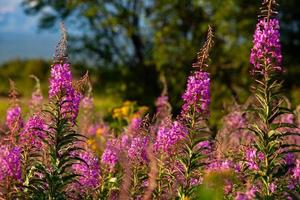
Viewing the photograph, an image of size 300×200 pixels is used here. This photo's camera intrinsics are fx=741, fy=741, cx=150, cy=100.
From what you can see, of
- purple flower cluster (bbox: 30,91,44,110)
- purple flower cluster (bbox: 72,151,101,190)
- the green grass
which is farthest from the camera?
the green grass

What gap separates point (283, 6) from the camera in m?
24.6

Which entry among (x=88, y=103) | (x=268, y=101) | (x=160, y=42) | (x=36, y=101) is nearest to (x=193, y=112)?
(x=268, y=101)

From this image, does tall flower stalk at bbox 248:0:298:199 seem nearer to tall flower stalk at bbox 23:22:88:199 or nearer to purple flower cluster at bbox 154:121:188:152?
purple flower cluster at bbox 154:121:188:152

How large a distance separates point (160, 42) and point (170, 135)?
57.4 feet

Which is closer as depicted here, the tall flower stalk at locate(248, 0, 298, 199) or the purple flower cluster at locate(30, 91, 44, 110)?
the tall flower stalk at locate(248, 0, 298, 199)

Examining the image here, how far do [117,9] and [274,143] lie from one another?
19222 mm

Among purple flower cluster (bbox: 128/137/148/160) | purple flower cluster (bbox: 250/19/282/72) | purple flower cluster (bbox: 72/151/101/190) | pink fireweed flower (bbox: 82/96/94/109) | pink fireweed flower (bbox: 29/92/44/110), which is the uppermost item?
pink fireweed flower (bbox: 82/96/94/109)

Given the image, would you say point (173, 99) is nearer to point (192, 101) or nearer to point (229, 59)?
point (229, 59)

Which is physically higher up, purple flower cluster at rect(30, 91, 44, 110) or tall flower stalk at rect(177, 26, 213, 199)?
purple flower cluster at rect(30, 91, 44, 110)

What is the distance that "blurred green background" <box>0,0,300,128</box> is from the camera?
23.0m

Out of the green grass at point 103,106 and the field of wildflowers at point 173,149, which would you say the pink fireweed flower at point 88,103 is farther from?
the field of wildflowers at point 173,149

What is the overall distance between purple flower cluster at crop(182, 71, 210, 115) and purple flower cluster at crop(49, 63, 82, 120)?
0.92 metres

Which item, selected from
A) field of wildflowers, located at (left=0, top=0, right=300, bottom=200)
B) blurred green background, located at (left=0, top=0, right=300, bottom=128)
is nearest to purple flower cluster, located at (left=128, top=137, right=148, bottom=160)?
field of wildflowers, located at (left=0, top=0, right=300, bottom=200)

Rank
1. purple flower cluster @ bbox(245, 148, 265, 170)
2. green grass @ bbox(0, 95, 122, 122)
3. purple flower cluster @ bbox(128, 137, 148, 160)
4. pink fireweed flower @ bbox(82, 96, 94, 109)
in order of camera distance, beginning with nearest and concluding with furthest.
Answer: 1. purple flower cluster @ bbox(245, 148, 265, 170)
2. purple flower cluster @ bbox(128, 137, 148, 160)
3. green grass @ bbox(0, 95, 122, 122)
4. pink fireweed flower @ bbox(82, 96, 94, 109)
